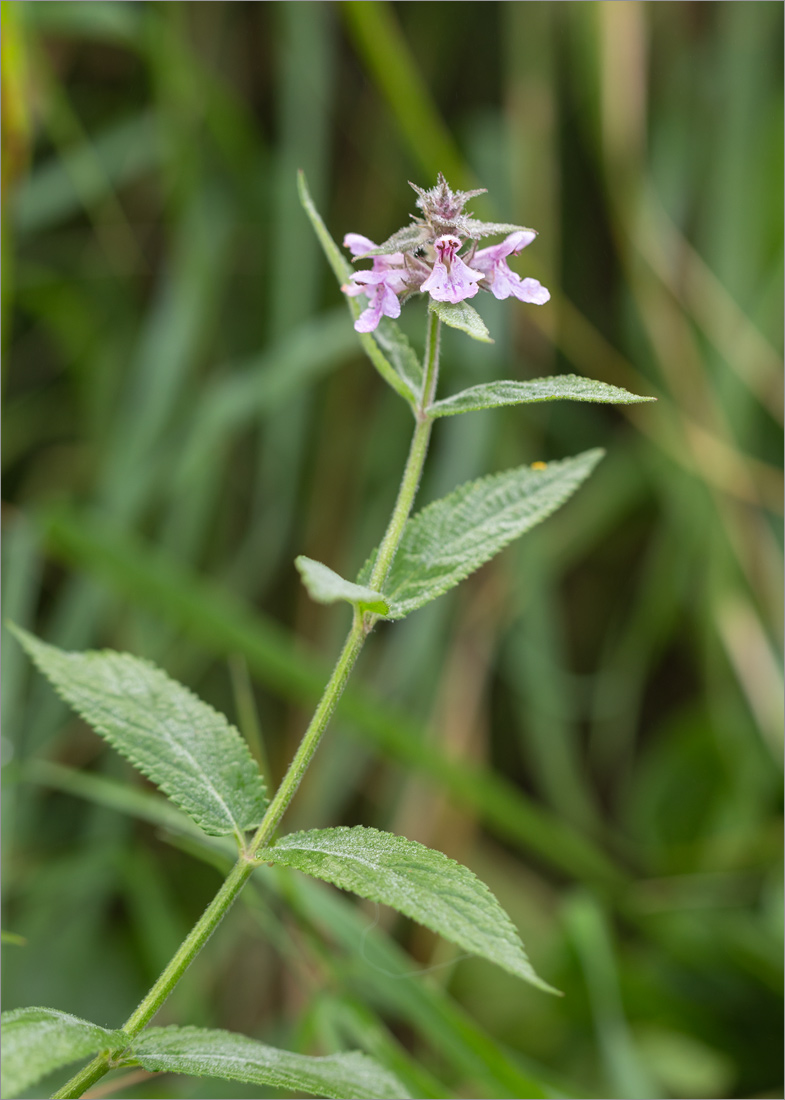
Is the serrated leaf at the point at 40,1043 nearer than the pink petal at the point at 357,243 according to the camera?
Yes

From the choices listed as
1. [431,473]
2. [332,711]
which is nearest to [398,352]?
[332,711]

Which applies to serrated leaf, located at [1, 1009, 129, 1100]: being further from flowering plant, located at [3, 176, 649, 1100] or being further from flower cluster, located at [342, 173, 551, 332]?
flower cluster, located at [342, 173, 551, 332]

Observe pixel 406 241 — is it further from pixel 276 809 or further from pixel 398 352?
pixel 276 809

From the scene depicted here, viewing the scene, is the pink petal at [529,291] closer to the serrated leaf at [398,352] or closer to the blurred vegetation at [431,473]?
the serrated leaf at [398,352]

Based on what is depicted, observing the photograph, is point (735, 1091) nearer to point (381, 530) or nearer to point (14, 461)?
point (381, 530)

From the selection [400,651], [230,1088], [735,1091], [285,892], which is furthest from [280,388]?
[735,1091]

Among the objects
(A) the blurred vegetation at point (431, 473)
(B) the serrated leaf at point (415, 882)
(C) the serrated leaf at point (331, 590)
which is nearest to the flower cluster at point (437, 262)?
(C) the serrated leaf at point (331, 590)

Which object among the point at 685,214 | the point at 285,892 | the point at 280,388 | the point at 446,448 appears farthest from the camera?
the point at 685,214
